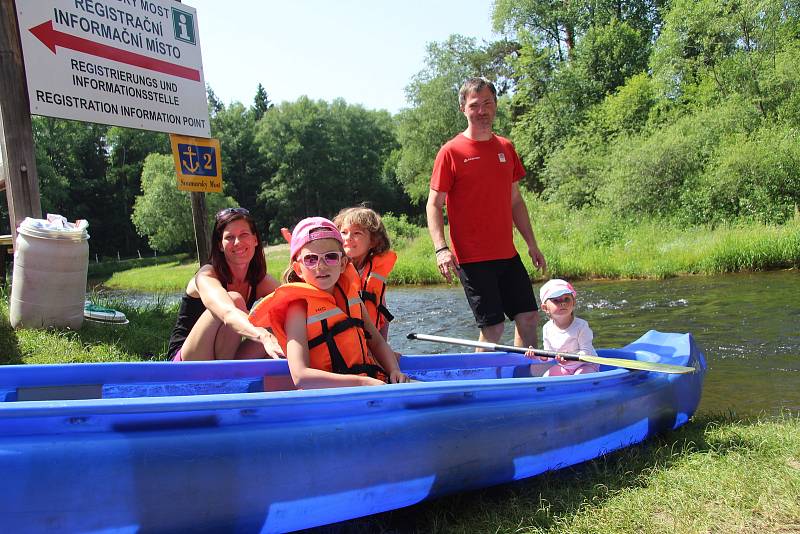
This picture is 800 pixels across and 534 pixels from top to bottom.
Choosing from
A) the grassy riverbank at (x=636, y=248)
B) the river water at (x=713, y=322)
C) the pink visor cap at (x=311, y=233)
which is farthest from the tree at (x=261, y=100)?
the pink visor cap at (x=311, y=233)

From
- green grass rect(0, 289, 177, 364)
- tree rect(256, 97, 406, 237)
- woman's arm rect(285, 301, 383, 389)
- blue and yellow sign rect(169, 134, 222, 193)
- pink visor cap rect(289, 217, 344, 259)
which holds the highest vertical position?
tree rect(256, 97, 406, 237)

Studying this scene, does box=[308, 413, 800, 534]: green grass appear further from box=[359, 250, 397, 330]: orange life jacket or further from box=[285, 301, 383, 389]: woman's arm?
box=[359, 250, 397, 330]: orange life jacket

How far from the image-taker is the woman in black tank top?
3.18 m

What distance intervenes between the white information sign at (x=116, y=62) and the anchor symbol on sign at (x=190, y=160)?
16cm

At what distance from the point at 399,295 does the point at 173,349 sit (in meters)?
10.1

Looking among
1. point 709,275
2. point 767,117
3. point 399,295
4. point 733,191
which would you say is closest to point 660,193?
point 733,191

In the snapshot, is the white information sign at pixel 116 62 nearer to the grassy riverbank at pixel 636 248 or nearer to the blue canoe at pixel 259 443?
the blue canoe at pixel 259 443

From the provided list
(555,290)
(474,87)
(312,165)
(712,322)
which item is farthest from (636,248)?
(312,165)

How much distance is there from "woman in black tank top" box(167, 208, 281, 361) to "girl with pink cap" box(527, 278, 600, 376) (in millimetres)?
1530

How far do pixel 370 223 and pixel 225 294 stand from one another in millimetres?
845

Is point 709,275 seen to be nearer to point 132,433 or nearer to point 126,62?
point 126,62

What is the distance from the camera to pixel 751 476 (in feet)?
8.21

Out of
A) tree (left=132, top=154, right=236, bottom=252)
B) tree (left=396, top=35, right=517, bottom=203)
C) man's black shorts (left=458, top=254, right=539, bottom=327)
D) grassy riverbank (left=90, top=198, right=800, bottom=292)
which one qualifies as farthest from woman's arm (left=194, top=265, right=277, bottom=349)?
tree (left=132, top=154, right=236, bottom=252)

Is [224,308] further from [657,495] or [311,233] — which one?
[657,495]
